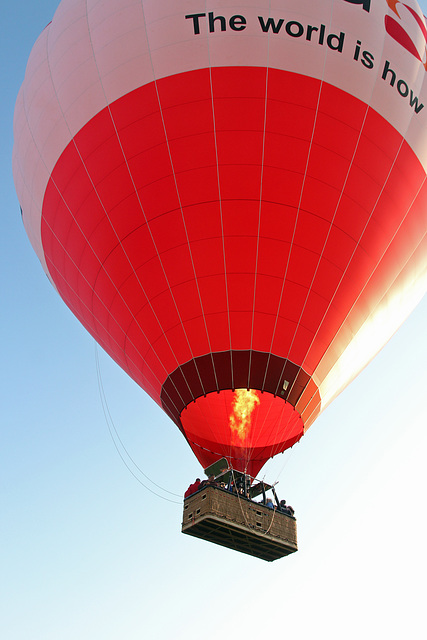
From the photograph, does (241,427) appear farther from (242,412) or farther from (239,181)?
(239,181)

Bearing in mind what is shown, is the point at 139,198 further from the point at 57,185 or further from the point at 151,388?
the point at 151,388

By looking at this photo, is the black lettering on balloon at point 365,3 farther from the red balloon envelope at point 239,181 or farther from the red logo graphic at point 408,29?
the red logo graphic at point 408,29

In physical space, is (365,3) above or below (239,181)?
above

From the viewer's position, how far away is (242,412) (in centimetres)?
870

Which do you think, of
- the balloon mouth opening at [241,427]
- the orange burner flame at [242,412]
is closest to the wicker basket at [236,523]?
the balloon mouth opening at [241,427]

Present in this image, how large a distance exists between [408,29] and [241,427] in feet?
21.2

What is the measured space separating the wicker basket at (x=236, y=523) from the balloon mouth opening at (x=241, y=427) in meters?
1.00

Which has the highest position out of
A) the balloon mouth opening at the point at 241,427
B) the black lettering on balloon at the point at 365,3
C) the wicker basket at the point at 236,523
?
the black lettering on balloon at the point at 365,3

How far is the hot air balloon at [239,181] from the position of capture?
8.12m

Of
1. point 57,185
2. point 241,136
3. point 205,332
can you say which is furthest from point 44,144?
point 205,332

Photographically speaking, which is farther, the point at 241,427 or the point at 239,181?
the point at 241,427

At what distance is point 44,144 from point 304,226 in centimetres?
425

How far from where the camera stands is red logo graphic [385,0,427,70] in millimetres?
8680

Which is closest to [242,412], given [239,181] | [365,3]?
[239,181]
